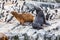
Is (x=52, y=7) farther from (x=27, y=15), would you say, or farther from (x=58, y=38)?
(x=58, y=38)

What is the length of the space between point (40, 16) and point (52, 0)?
343 centimetres

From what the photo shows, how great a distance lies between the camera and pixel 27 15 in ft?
21.6

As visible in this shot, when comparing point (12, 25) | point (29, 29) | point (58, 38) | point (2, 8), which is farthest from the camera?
point (2, 8)

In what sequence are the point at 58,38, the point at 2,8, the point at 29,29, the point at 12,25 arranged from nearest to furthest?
the point at 58,38
the point at 29,29
the point at 12,25
the point at 2,8

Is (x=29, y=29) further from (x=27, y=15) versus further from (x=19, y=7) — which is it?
(x=19, y=7)

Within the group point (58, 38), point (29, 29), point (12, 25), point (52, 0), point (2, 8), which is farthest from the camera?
point (52, 0)

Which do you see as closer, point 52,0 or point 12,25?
point 12,25

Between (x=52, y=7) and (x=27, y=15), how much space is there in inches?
87.3

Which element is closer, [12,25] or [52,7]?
[12,25]

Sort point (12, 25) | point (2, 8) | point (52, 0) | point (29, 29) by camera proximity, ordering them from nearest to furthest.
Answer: point (29, 29), point (12, 25), point (2, 8), point (52, 0)

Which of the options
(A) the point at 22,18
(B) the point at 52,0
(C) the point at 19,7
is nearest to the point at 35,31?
(A) the point at 22,18

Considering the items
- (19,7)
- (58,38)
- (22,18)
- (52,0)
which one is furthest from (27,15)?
(52,0)

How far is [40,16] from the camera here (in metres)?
6.50

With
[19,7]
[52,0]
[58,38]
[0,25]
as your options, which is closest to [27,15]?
[0,25]
